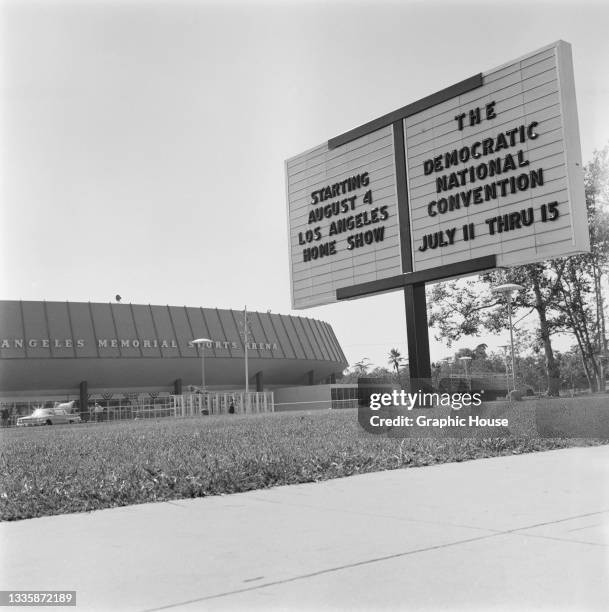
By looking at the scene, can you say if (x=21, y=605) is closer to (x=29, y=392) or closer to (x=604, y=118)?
(x=604, y=118)

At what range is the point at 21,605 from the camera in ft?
13.0

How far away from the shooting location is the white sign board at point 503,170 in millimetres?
14773

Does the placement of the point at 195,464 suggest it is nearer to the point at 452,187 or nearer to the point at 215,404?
the point at 452,187

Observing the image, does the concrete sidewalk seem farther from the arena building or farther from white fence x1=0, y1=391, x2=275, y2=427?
the arena building

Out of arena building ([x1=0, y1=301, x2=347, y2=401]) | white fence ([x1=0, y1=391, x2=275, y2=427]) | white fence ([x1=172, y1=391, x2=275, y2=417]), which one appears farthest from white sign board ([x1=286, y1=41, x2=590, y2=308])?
arena building ([x1=0, y1=301, x2=347, y2=401])

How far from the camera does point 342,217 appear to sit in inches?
776

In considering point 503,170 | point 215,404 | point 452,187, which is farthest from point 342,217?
point 215,404

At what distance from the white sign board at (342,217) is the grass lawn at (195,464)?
4.99 meters

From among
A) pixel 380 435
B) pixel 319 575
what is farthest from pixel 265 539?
pixel 380 435

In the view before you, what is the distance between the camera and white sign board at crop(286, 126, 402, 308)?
18.4 meters

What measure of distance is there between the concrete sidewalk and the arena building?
193 ft

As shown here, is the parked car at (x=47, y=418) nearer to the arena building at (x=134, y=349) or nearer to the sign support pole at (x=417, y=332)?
the arena building at (x=134, y=349)

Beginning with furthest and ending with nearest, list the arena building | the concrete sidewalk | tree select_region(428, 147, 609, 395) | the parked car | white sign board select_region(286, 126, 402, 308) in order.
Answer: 1. the arena building
2. the parked car
3. tree select_region(428, 147, 609, 395)
4. white sign board select_region(286, 126, 402, 308)
5. the concrete sidewalk

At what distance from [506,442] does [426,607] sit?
9833mm
